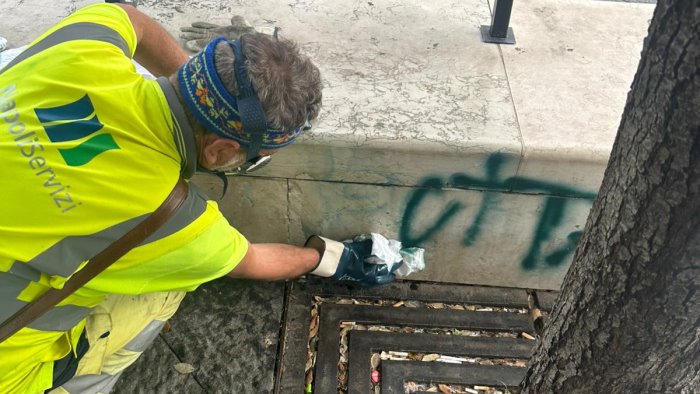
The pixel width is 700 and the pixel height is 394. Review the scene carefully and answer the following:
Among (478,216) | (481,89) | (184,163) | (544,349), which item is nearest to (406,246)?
(478,216)

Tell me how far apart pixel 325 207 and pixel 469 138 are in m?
0.64

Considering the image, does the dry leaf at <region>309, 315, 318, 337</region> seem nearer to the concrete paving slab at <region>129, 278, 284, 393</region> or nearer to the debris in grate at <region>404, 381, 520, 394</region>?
the concrete paving slab at <region>129, 278, 284, 393</region>

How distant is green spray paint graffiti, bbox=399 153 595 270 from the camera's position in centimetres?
239

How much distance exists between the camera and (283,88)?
1.66 m

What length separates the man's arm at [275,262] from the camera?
2.09 m

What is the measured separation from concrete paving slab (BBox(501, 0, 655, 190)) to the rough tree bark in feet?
2.73

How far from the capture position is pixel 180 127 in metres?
1.68

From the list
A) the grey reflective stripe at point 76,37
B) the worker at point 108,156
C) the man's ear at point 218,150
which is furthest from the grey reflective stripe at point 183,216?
the grey reflective stripe at point 76,37

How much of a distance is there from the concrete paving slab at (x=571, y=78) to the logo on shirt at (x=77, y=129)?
1469mm

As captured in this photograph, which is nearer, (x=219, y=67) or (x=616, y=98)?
(x=219, y=67)

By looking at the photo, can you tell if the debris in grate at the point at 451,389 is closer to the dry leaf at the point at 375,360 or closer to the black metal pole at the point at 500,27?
the dry leaf at the point at 375,360

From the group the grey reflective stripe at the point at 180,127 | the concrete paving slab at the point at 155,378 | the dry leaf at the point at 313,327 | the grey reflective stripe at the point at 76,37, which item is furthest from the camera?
the dry leaf at the point at 313,327

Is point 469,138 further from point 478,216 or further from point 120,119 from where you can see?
point 120,119

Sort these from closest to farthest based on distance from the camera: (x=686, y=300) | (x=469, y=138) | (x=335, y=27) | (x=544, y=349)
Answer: (x=686, y=300), (x=544, y=349), (x=469, y=138), (x=335, y=27)
